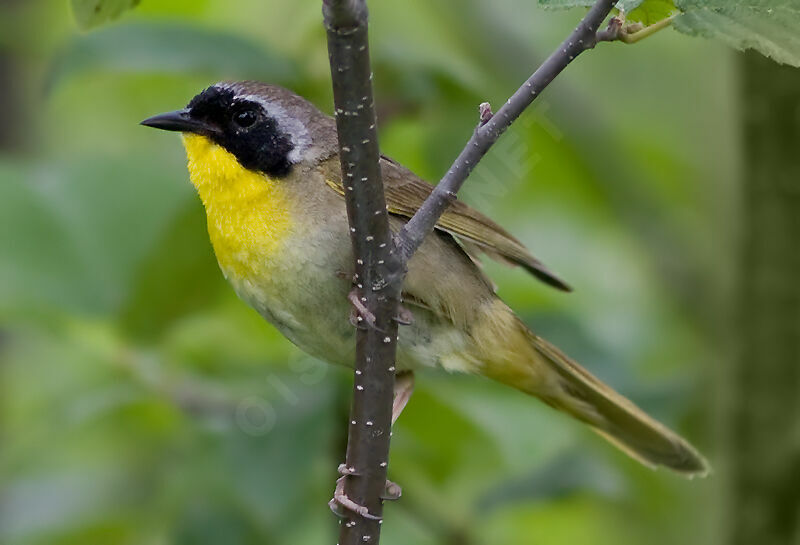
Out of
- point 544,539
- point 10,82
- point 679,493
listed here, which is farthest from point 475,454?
point 10,82

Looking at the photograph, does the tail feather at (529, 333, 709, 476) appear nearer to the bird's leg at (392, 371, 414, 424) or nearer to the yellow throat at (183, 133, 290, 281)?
the bird's leg at (392, 371, 414, 424)

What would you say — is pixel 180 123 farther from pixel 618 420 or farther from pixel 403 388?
pixel 618 420

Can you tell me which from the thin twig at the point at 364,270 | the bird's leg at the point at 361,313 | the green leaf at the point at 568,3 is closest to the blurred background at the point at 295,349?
the thin twig at the point at 364,270

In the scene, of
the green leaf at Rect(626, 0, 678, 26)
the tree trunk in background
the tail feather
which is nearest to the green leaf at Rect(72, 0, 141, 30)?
the green leaf at Rect(626, 0, 678, 26)

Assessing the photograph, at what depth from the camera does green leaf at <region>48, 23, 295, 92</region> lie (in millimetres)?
3996

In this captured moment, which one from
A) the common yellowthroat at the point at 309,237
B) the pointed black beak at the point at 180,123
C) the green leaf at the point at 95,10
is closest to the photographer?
the green leaf at the point at 95,10

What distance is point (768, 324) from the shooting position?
394 centimetres

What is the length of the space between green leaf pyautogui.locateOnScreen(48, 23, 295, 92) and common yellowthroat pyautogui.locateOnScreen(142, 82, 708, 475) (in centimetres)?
55

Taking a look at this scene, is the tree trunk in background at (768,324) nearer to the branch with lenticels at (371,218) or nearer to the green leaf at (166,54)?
the green leaf at (166,54)

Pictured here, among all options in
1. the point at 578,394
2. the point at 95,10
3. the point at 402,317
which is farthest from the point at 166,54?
the point at 402,317

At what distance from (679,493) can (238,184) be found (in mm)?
2120

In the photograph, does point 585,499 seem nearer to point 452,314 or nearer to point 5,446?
point 452,314

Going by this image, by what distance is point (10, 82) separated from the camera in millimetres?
6051

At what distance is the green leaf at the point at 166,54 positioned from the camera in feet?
13.1
